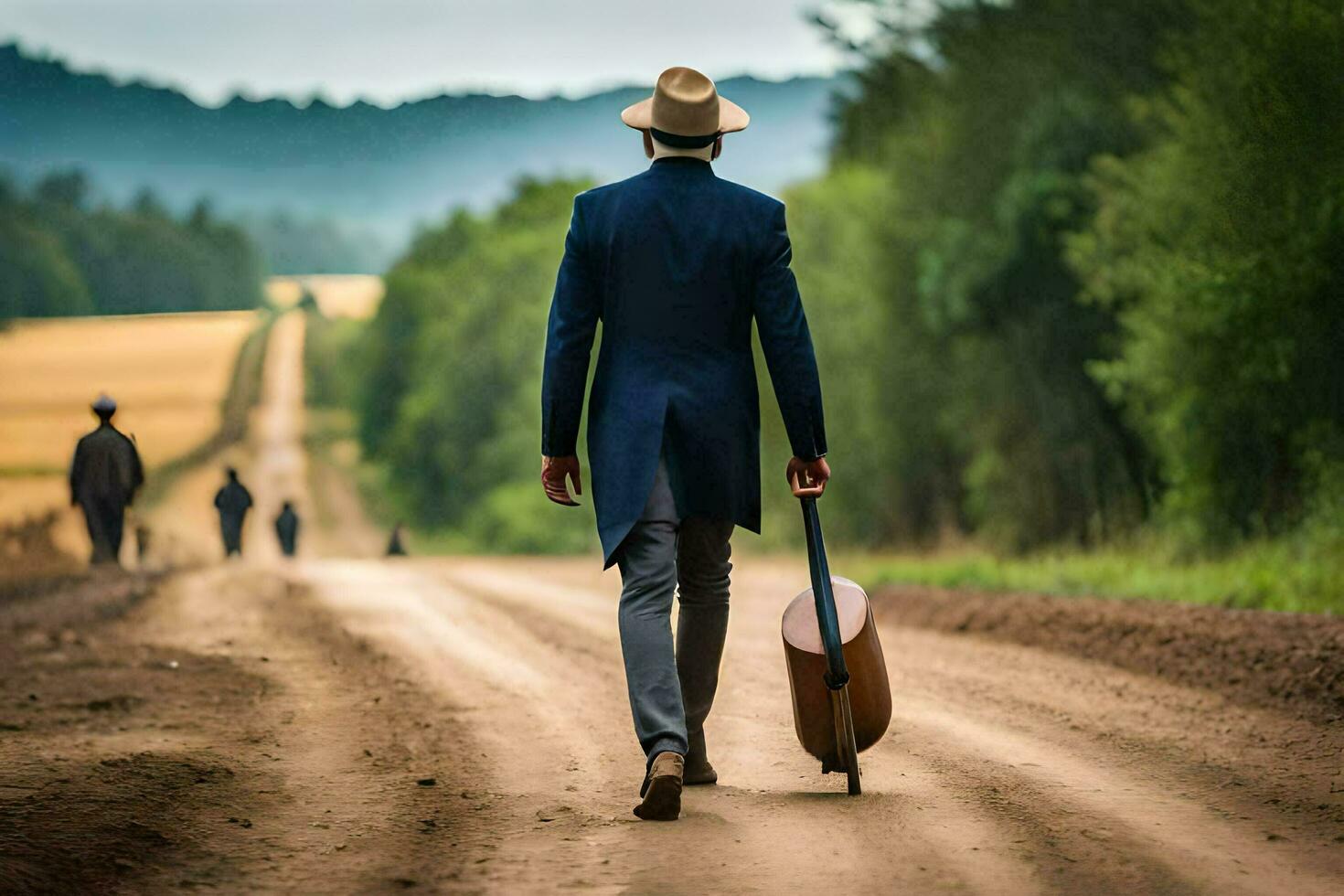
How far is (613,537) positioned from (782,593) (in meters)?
11.3

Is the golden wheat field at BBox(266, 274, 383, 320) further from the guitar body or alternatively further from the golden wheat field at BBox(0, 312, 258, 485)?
the guitar body

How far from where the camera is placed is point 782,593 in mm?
16375

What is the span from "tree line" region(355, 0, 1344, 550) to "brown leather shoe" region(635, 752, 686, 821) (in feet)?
35.1

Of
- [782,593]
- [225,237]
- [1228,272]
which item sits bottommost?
[782,593]

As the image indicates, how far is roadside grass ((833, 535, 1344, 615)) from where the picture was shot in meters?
12.0

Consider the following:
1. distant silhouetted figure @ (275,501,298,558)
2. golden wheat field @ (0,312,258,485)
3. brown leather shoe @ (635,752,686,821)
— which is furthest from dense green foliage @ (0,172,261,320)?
brown leather shoe @ (635,752,686,821)

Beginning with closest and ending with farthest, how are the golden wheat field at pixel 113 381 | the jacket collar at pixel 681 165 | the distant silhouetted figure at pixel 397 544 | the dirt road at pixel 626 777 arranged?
the dirt road at pixel 626 777, the jacket collar at pixel 681 165, the golden wheat field at pixel 113 381, the distant silhouetted figure at pixel 397 544

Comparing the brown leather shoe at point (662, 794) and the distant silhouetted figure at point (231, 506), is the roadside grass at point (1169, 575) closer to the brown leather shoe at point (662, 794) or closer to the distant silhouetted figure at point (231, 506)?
the brown leather shoe at point (662, 794)

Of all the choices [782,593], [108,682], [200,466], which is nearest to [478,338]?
[200,466]

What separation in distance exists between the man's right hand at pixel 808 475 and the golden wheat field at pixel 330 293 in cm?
10157

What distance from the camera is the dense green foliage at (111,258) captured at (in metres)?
41.5

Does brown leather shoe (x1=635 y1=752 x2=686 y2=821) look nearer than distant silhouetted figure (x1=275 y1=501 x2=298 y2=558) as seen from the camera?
Yes

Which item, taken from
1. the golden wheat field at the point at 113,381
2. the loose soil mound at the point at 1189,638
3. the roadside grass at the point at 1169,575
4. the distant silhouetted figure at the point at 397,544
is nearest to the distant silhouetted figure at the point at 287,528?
the distant silhouetted figure at the point at 397,544

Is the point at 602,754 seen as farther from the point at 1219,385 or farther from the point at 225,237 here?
the point at 225,237
